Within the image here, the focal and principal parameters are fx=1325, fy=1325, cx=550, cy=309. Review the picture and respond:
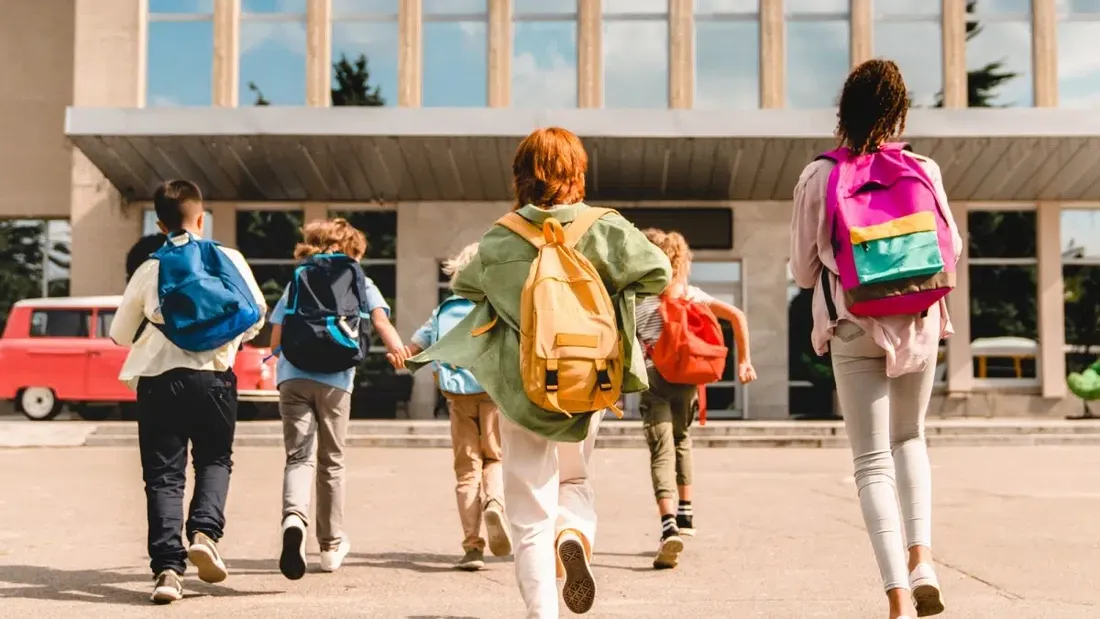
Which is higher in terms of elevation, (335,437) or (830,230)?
(830,230)

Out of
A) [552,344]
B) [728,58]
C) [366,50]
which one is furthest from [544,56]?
[552,344]

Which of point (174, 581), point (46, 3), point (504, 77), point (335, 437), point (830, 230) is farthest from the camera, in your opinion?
point (46, 3)

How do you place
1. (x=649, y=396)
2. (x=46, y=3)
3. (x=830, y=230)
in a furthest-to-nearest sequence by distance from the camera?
(x=46, y=3) → (x=649, y=396) → (x=830, y=230)

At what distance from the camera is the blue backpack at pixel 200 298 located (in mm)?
5816

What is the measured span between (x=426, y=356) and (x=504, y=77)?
1931 centimetres

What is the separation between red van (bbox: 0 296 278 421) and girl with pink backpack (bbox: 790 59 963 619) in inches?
658

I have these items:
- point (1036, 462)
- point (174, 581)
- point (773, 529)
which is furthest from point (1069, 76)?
point (174, 581)

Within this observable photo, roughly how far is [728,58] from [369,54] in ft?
20.8

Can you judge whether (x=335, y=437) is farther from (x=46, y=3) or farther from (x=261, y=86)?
(x=46, y=3)

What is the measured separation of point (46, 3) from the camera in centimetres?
2706

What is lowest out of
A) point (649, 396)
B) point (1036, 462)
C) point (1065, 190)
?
point (1036, 462)

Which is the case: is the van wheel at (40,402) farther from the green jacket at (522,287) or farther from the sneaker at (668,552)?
the green jacket at (522,287)

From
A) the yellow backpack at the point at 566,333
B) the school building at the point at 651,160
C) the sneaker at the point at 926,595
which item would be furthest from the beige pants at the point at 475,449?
the school building at the point at 651,160

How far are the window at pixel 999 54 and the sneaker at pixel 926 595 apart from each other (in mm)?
20346
